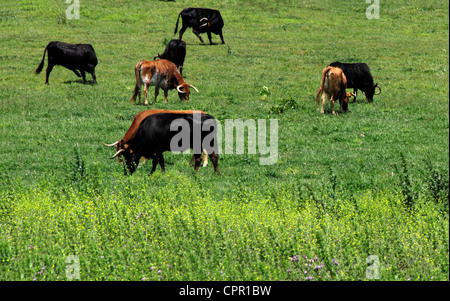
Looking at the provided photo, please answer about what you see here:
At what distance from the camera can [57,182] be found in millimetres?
12133

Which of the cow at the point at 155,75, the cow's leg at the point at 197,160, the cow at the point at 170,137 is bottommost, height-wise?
the cow's leg at the point at 197,160

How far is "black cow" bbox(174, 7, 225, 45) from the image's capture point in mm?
34375

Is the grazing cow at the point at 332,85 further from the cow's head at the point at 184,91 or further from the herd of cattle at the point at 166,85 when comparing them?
the cow's head at the point at 184,91

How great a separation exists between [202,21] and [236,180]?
2320 cm

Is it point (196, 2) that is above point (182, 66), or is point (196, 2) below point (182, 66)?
above

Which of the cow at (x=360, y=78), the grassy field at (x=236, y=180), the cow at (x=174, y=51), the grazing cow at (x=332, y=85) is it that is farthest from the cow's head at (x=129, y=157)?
the cow at (x=174, y=51)

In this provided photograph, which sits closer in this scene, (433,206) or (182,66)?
(433,206)

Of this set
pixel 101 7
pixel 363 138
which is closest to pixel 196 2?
pixel 101 7

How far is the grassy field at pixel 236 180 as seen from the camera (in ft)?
27.5

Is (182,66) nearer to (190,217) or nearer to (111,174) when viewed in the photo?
(111,174)

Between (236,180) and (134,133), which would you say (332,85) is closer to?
(236,180)

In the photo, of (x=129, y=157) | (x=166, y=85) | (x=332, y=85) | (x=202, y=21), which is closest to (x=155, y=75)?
(x=166, y=85)

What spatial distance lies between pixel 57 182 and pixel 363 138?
8.81 metres

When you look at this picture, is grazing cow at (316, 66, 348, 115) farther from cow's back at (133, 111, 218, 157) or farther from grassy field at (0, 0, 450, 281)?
cow's back at (133, 111, 218, 157)
